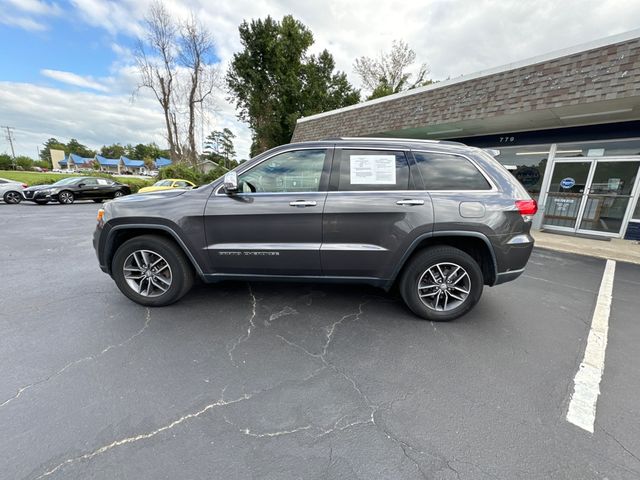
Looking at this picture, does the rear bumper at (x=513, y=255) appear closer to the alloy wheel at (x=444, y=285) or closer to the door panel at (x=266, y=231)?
the alloy wheel at (x=444, y=285)

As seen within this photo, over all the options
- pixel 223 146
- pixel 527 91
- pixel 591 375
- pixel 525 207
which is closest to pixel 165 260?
pixel 525 207

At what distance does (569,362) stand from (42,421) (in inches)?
158

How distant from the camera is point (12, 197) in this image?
12.8m

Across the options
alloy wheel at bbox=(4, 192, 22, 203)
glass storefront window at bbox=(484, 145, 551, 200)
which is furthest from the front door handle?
alloy wheel at bbox=(4, 192, 22, 203)

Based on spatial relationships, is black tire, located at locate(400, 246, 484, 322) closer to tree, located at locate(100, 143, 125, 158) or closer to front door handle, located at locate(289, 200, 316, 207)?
front door handle, located at locate(289, 200, 316, 207)

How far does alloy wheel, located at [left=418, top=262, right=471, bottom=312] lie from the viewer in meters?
2.85

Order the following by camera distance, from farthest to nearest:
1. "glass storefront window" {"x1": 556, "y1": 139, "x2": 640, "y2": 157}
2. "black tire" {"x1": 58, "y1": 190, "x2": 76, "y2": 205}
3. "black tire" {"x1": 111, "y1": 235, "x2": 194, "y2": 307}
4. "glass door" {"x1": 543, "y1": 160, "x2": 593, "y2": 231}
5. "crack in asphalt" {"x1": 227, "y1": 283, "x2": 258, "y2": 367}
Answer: "black tire" {"x1": 58, "y1": 190, "x2": 76, "y2": 205}
"glass door" {"x1": 543, "y1": 160, "x2": 593, "y2": 231}
"glass storefront window" {"x1": 556, "y1": 139, "x2": 640, "y2": 157}
"black tire" {"x1": 111, "y1": 235, "x2": 194, "y2": 307}
"crack in asphalt" {"x1": 227, "y1": 283, "x2": 258, "y2": 367}

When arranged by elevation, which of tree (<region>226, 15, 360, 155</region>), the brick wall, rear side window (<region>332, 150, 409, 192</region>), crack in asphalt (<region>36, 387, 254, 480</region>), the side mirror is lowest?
crack in asphalt (<region>36, 387, 254, 480</region>)

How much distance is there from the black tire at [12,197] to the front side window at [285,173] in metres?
17.0

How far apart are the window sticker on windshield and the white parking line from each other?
2.24 m

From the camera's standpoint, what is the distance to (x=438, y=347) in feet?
8.27

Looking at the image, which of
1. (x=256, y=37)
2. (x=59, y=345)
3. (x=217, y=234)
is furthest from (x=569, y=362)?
(x=256, y=37)

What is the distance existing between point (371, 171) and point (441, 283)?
1.41m

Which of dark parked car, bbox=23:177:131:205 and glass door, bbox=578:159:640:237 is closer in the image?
glass door, bbox=578:159:640:237
